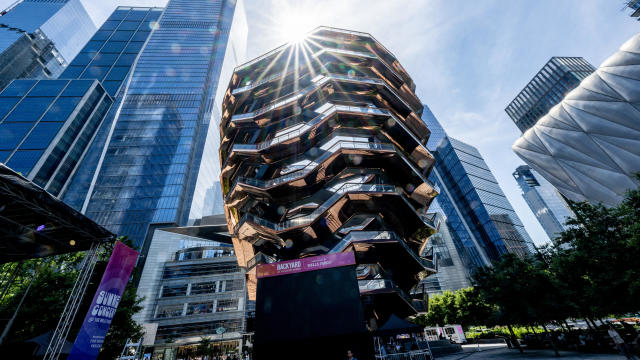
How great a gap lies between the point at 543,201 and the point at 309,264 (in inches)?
9238

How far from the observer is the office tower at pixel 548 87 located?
9664 cm

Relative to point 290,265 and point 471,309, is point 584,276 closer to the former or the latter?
point 290,265

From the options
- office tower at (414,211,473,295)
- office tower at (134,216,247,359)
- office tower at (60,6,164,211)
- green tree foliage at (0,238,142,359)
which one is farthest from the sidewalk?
office tower at (60,6,164,211)

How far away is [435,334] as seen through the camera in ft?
125

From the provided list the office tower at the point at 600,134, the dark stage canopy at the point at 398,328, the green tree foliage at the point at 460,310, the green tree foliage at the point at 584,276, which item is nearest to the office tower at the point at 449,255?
the green tree foliage at the point at 460,310

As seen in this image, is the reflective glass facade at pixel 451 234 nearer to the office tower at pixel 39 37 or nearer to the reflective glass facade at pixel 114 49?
the reflective glass facade at pixel 114 49

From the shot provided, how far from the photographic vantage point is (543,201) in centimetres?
18038

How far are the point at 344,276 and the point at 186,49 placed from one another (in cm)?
A: 12479

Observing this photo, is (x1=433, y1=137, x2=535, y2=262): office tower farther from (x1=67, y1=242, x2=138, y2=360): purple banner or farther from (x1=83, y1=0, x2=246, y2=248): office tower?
(x1=67, y1=242, x2=138, y2=360): purple banner

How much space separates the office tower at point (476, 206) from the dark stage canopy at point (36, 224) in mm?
88546

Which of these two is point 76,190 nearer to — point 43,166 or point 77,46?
point 43,166

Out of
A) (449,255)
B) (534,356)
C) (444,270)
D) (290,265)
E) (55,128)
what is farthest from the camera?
(449,255)

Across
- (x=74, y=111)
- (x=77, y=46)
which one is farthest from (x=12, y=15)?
(x=74, y=111)

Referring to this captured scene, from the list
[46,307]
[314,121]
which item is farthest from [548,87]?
[46,307]
